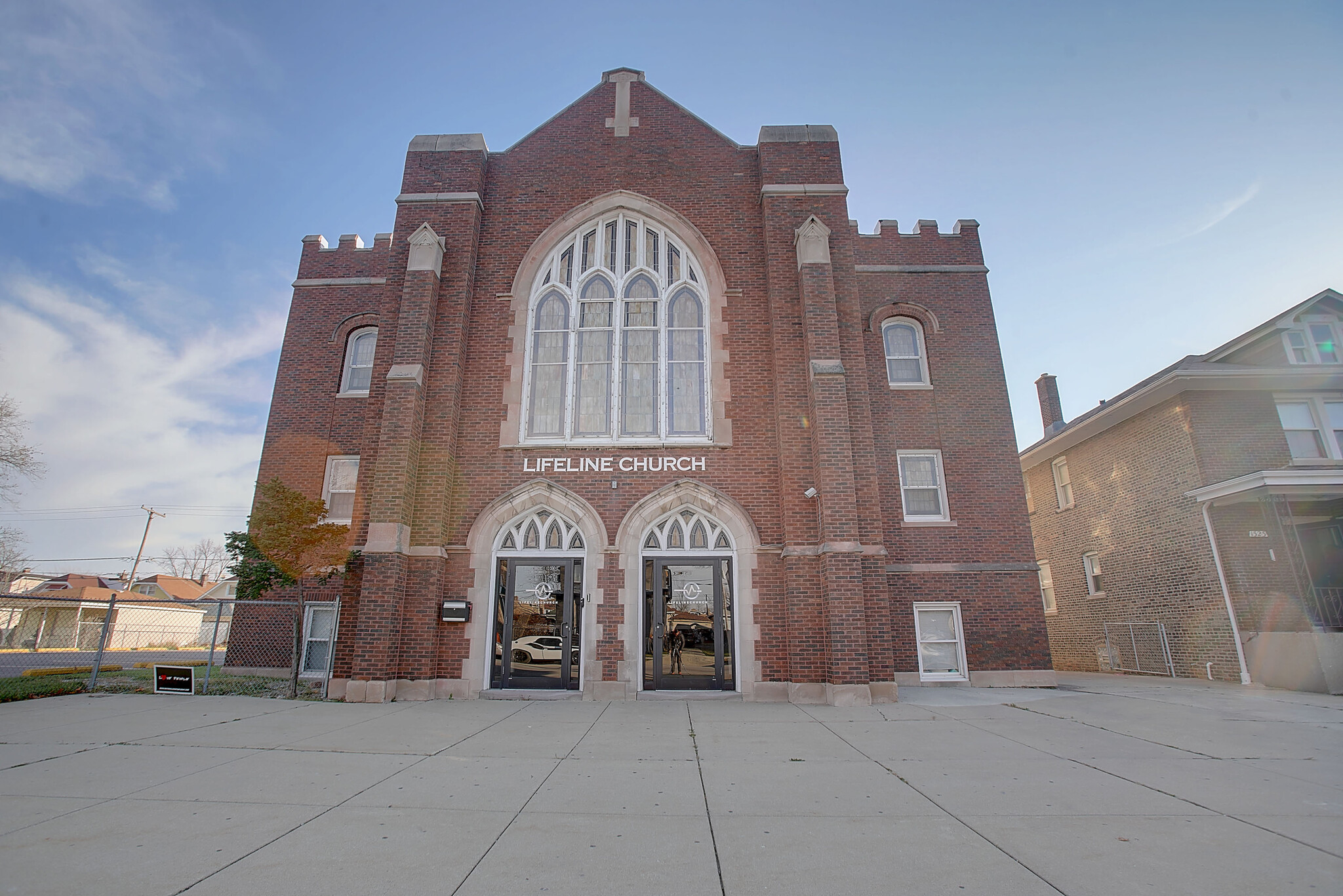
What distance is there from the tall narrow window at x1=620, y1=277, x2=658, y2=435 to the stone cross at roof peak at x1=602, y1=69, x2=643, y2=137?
3.86 m

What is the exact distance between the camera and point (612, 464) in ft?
39.6

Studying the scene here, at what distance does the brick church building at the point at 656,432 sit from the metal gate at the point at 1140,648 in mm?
5716

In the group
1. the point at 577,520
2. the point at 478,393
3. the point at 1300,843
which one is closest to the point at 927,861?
the point at 1300,843

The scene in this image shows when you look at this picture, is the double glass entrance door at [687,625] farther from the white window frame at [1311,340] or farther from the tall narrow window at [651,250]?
the white window frame at [1311,340]

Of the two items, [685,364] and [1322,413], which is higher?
[685,364]

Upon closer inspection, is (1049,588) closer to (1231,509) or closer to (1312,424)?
(1231,509)

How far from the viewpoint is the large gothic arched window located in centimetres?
1252

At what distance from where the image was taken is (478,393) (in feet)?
41.6

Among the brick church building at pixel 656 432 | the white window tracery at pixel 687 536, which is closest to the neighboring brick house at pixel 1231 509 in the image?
the brick church building at pixel 656 432

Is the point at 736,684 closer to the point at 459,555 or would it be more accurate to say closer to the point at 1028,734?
the point at 1028,734

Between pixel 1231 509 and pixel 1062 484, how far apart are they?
5.51 m

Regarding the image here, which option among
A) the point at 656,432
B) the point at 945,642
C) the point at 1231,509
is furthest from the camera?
the point at 1231,509

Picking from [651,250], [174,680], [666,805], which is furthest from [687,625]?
[174,680]

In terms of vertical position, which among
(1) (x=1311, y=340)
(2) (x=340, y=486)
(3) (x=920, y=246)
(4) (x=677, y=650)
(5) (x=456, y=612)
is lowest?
(4) (x=677, y=650)
